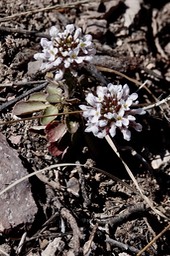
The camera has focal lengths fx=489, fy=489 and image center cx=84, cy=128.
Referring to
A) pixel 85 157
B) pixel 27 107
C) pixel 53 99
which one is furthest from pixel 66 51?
pixel 85 157

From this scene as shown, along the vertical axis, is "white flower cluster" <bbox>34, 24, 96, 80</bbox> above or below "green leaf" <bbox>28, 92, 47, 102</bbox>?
above

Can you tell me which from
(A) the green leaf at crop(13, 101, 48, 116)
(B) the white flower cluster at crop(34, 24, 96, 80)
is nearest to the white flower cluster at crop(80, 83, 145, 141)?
(B) the white flower cluster at crop(34, 24, 96, 80)

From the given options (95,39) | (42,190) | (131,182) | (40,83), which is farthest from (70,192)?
(95,39)

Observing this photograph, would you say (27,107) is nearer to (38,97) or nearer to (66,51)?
(38,97)

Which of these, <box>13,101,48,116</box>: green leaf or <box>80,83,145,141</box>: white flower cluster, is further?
<box>13,101,48,116</box>: green leaf

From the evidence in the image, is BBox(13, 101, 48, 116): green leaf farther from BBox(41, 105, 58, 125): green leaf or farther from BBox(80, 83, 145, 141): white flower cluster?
BBox(80, 83, 145, 141): white flower cluster

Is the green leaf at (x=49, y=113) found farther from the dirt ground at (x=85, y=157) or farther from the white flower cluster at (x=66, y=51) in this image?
the white flower cluster at (x=66, y=51)
